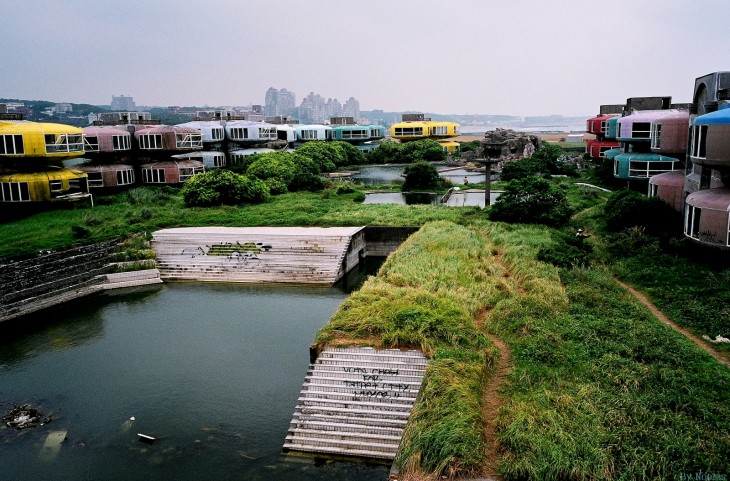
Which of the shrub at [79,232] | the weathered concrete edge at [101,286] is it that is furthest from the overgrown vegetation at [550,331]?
the weathered concrete edge at [101,286]

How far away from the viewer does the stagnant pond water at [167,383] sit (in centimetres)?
1452

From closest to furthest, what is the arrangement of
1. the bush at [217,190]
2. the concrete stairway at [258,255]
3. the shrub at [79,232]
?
the concrete stairway at [258,255]
the shrub at [79,232]
the bush at [217,190]

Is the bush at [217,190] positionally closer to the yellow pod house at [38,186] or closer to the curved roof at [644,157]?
the yellow pod house at [38,186]

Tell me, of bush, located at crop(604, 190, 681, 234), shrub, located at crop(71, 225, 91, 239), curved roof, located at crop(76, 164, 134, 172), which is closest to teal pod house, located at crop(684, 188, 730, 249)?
bush, located at crop(604, 190, 681, 234)

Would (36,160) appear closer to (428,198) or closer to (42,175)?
(42,175)

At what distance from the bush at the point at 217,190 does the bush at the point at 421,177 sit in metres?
14.3

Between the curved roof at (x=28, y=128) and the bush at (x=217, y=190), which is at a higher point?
the curved roof at (x=28, y=128)

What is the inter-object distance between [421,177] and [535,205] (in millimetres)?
18213

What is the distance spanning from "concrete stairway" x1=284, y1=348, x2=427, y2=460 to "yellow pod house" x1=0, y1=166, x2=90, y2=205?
93.7ft

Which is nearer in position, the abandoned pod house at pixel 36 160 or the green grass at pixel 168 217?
the green grass at pixel 168 217

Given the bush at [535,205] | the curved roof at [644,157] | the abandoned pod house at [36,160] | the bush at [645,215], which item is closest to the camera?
the bush at [645,215]

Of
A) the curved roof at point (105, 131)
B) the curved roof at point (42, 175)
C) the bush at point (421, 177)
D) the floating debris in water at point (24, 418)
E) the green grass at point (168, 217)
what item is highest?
the curved roof at point (105, 131)

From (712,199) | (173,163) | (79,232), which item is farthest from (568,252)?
(173,163)

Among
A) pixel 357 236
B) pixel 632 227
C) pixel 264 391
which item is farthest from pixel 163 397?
pixel 632 227
